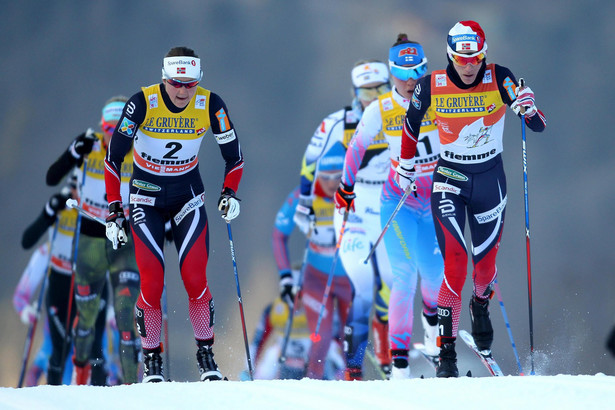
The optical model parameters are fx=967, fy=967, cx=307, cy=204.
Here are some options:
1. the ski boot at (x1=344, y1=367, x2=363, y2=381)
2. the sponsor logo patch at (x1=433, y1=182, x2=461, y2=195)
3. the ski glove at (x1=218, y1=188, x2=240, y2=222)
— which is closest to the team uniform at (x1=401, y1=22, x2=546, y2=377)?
the sponsor logo patch at (x1=433, y1=182, x2=461, y2=195)

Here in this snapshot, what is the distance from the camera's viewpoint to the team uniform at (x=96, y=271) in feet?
24.5

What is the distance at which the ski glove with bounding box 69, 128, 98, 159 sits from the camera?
7.61m

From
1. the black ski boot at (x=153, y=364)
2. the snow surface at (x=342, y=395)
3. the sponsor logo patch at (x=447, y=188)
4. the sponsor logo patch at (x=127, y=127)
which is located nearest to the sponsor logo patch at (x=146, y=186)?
the sponsor logo patch at (x=127, y=127)

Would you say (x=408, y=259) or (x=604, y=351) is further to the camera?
(x=604, y=351)

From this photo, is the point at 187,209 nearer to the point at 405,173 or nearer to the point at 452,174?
the point at 405,173

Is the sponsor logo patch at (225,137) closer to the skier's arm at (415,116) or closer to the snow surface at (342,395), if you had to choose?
the skier's arm at (415,116)

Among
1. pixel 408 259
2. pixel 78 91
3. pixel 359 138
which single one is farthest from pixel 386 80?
pixel 78 91

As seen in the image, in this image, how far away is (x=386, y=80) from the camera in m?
8.04

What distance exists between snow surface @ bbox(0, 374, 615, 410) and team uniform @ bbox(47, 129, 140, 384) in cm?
266

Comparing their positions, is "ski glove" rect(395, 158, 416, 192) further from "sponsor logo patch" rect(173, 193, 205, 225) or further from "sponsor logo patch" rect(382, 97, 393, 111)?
"sponsor logo patch" rect(173, 193, 205, 225)

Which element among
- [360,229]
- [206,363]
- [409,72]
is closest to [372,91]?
[360,229]

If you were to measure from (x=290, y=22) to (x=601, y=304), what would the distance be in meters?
5.22

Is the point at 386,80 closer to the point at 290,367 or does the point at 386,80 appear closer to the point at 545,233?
the point at 290,367

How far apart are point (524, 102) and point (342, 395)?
6.84 ft
